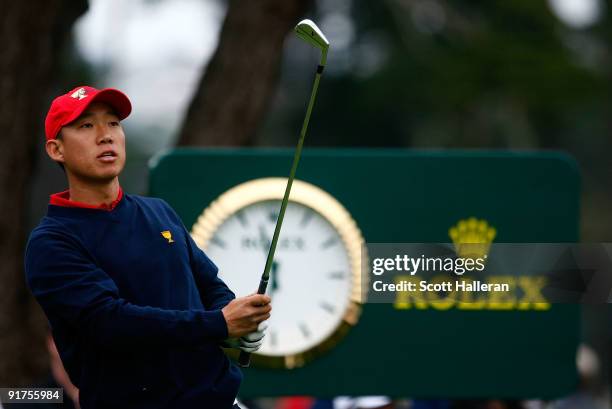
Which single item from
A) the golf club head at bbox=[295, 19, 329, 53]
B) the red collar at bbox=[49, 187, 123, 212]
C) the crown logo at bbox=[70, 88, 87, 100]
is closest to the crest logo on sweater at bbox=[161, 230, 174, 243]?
the red collar at bbox=[49, 187, 123, 212]

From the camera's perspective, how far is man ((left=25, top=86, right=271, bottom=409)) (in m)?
3.85

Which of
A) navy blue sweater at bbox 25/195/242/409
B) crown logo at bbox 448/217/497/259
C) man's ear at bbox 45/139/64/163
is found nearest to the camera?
navy blue sweater at bbox 25/195/242/409

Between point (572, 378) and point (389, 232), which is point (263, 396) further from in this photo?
point (572, 378)

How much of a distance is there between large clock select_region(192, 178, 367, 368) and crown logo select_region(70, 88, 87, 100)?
5.52 ft

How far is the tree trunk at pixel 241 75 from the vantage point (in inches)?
296

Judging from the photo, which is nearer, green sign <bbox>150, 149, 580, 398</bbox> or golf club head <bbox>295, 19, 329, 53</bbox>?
golf club head <bbox>295, 19, 329, 53</bbox>

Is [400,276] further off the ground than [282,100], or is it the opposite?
[282,100]

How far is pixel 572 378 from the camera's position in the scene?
5840mm

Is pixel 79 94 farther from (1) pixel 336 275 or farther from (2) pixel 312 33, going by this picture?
(1) pixel 336 275

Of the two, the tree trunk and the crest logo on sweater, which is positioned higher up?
the tree trunk

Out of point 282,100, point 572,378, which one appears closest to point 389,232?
point 572,378

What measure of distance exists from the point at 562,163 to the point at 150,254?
2.46 m

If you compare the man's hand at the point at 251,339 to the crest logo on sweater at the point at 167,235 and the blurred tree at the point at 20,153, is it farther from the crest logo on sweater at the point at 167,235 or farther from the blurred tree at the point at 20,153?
the blurred tree at the point at 20,153

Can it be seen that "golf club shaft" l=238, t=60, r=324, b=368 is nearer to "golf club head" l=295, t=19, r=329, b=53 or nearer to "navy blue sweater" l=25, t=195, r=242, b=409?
"golf club head" l=295, t=19, r=329, b=53
